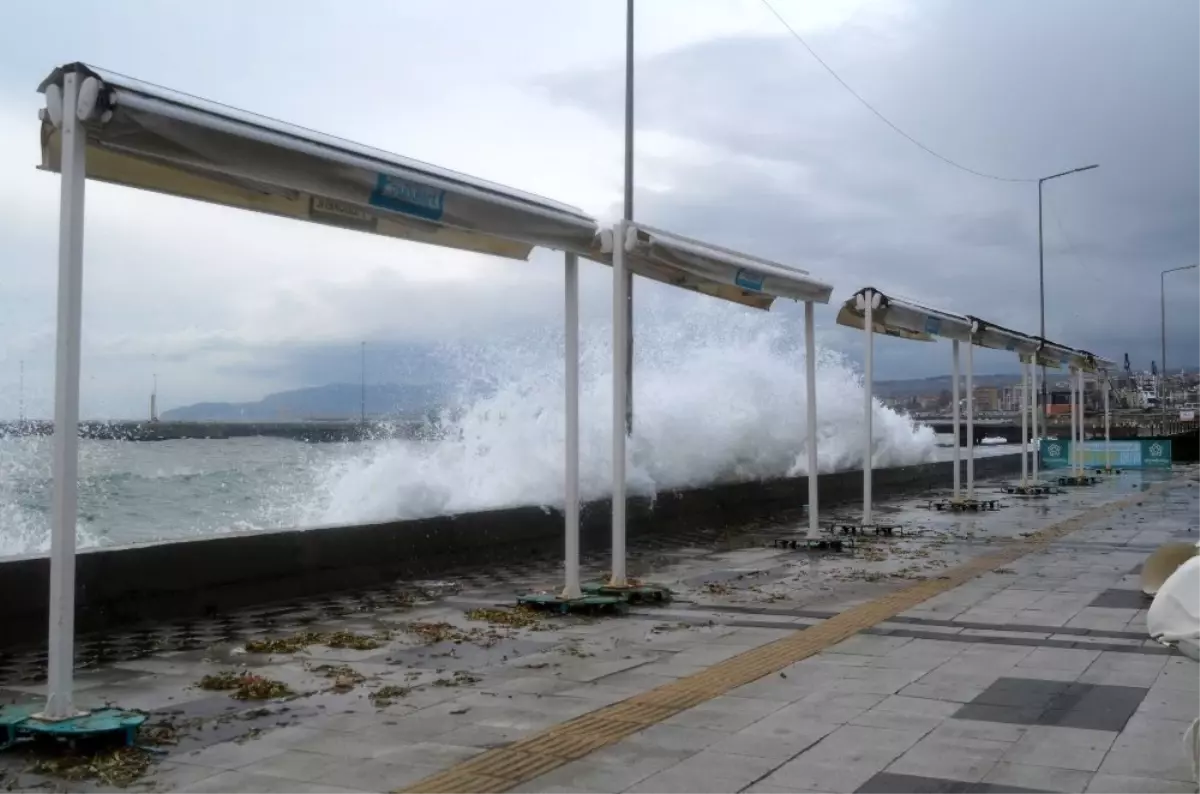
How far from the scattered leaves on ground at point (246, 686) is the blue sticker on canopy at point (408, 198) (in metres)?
2.68

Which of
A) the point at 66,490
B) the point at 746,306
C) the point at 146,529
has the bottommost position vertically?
the point at 146,529

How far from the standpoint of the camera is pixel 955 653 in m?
6.89

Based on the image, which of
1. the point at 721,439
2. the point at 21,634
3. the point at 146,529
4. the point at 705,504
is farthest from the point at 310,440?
the point at 21,634

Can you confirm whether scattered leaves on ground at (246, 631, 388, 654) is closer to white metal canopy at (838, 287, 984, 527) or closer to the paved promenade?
the paved promenade

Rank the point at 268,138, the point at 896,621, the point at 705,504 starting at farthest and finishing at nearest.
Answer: the point at 705,504
the point at 896,621
the point at 268,138

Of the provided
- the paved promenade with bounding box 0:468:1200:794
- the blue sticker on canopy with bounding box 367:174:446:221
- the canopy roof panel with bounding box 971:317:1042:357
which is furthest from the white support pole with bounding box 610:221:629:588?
the canopy roof panel with bounding box 971:317:1042:357

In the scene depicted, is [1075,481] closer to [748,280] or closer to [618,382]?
[748,280]

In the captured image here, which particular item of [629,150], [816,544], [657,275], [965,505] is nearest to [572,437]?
[657,275]

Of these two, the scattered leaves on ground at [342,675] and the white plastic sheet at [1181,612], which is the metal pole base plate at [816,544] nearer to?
the scattered leaves on ground at [342,675]

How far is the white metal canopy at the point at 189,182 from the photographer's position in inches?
193

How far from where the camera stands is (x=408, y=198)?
6.61m

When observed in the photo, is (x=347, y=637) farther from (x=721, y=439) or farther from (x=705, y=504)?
(x=721, y=439)

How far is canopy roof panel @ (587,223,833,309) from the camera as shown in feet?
29.2

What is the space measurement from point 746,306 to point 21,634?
7.28 metres
